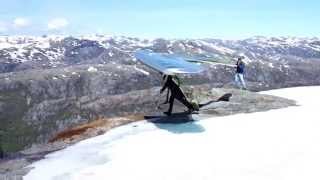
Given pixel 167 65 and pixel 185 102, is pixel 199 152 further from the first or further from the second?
pixel 185 102

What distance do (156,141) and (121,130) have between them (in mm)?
4557

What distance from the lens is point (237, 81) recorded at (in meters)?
51.1

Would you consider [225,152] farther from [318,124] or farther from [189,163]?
[318,124]

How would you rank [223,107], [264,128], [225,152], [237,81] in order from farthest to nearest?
[237,81] → [223,107] → [264,128] → [225,152]

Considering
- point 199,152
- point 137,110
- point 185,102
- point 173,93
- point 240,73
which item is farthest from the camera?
point 240,73

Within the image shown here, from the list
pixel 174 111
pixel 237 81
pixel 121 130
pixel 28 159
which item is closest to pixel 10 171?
pixel 28 159

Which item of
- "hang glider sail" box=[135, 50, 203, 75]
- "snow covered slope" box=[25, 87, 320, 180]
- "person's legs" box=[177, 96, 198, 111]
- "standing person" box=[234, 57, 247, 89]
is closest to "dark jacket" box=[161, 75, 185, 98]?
"person's legs" box=[177, 96, 198, 111]

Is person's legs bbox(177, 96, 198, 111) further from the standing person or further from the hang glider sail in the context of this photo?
the standing person

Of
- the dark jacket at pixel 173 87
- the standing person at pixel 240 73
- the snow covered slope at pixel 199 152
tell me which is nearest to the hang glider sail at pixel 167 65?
the dark jacket at pixel 173 87

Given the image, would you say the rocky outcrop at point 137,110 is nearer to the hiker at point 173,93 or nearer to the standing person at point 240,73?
the hiker at point 173,93

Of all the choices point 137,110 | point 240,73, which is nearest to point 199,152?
point 137,110

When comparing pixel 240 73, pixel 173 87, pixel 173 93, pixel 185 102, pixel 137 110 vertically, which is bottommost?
pixel 137 110

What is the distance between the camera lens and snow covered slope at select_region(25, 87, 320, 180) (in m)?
20.9

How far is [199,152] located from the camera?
78.6 ft
